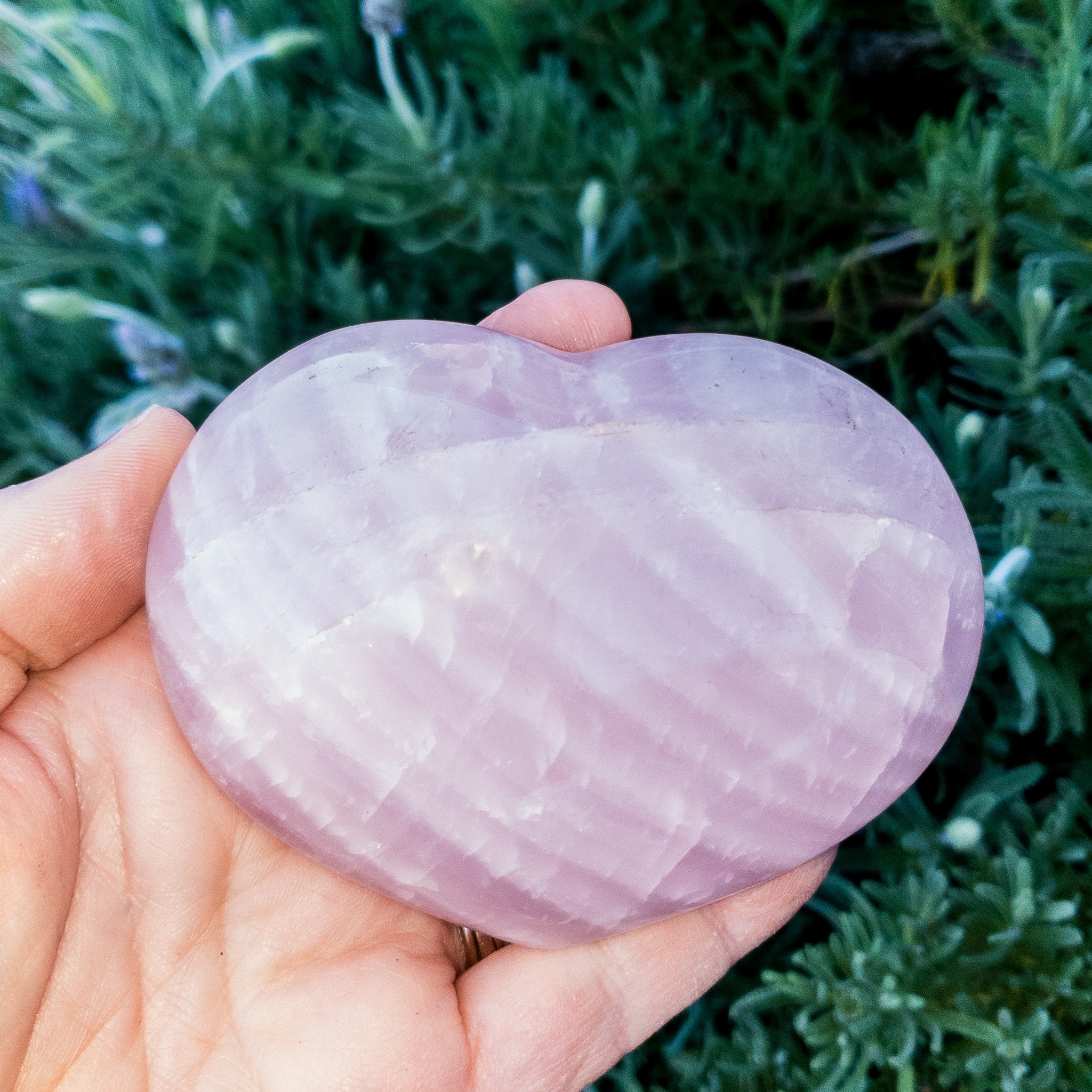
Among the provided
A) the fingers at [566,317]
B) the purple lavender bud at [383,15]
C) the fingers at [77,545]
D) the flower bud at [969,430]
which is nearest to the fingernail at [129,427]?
the fingers at [77,545]

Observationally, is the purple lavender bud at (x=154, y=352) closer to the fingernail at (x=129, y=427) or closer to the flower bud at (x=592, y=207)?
the fingernail at (x=129, y=427)

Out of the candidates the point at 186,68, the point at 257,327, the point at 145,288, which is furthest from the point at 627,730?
the point at 186,68

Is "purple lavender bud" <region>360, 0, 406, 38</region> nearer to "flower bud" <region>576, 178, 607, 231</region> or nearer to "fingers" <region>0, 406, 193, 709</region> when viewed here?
"flower bud" <region>576, 178, 607, 231</region>

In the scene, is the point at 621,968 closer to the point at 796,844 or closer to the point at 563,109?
the point at 796,844

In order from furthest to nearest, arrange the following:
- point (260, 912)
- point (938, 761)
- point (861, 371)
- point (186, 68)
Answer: point (861, 371)
point (186, 68)
point (938, 761)
point (260, 912)

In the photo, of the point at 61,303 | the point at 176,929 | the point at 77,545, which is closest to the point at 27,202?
the point at 61,303
